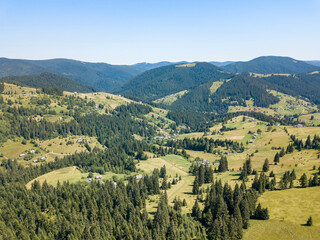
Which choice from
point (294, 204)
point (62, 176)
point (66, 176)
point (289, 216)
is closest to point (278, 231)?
point (289, 216)

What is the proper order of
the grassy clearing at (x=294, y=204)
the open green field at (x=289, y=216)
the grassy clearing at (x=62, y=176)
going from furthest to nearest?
the grassy clearing at (x=62, y=176)
the grassy clearing at (x=294, y=204)
the open green field at (x=289, y=216)

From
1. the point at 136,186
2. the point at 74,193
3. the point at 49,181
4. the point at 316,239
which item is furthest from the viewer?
the point at 49,181

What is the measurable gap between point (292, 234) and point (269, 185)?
4469 cm

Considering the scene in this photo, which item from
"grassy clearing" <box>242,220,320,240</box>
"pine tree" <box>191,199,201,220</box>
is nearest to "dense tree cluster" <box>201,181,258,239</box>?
"pine tree" <box>191,199,201,220</box>

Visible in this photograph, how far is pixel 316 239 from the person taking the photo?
Result: 86.4 meters

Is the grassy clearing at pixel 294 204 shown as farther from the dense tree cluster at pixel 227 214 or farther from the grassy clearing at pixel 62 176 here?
the grassy clearing at pixel 62 176

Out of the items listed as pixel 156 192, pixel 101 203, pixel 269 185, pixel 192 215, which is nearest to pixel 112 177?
pixel 156 192

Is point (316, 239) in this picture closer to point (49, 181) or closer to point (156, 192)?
point (156, 192)

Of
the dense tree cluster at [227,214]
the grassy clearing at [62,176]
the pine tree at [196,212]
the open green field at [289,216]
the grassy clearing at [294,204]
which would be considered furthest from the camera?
the grassy clearing at [62,176]

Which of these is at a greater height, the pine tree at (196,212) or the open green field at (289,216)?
the open green field at (289,216)

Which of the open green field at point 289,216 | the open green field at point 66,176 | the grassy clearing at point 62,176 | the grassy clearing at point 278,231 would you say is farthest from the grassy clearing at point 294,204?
the grassy clearing at point 62,176

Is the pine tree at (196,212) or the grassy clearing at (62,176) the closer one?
the pine tree at (196,212)

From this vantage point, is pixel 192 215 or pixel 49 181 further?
pixel 49 181

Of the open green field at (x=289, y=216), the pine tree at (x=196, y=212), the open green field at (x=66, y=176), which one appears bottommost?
the open green field at (x=66, y=176)
